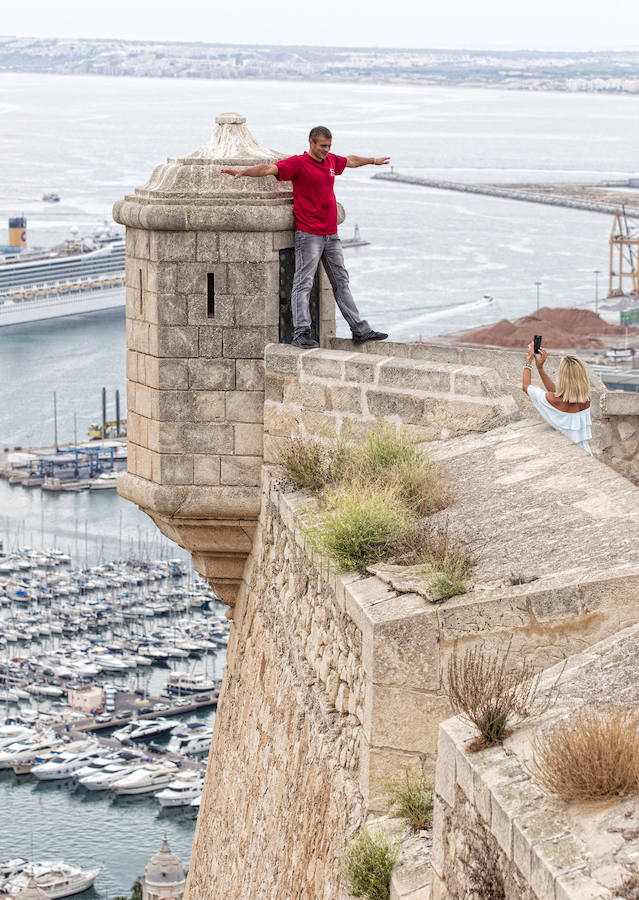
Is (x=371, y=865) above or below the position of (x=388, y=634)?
below

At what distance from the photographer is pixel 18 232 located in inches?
4023

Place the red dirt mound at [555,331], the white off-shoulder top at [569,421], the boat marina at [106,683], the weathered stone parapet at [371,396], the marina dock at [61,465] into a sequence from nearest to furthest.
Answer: the white off-shoulder top at [569,421] → the weathered stone parapet at [371,396] → the boat marina at [106,683] → the marina dock at [61,465] → the red dirt mound at [555,331]

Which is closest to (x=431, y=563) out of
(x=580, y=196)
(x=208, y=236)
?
A: (x=208, y=236)

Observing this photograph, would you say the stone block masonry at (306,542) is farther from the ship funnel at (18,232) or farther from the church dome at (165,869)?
the ship funnel at (18,232)

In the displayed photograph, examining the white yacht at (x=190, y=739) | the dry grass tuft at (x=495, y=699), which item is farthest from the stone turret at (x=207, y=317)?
the white yacht at (x=190, y=739)

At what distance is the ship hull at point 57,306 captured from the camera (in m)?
92.7

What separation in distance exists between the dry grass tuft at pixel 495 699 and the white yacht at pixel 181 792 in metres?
40.3

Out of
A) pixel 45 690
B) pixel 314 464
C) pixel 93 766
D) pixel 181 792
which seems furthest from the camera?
pixel 45 690

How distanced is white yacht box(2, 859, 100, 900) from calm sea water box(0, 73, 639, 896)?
0.95m

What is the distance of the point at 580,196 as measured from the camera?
4532 inches

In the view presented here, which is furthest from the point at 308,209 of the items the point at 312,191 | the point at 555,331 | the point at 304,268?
the point at 555,331

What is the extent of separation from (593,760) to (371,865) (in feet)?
3.41

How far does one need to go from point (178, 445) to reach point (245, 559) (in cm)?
64

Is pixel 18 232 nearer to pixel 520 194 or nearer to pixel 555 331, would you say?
pixel 520 194
